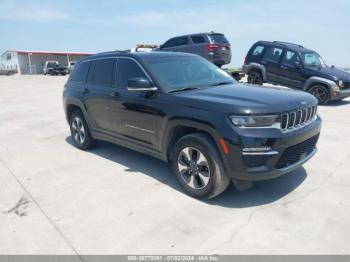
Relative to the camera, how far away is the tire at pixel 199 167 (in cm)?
Answer: 357

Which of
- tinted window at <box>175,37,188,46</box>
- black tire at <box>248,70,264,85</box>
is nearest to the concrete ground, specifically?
black tire at <box>248,70,264,85</box>

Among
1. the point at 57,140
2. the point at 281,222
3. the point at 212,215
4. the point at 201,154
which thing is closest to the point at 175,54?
the point at 201,154

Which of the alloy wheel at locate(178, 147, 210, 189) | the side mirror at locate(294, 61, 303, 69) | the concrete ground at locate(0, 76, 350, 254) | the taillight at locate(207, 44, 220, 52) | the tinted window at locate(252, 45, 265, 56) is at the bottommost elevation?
the concrete ground at locate(0, 76, 350, 254)

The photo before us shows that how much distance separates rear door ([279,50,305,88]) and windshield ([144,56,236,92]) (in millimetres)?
6792

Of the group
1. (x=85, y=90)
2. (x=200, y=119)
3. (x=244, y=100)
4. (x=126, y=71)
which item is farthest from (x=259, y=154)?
(x=85, y=90)

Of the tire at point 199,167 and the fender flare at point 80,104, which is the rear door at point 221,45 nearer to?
the fender flare at point 80,104

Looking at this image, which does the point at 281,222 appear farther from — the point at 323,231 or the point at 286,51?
the point at 286,51

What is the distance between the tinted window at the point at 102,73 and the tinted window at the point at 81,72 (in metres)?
0.24

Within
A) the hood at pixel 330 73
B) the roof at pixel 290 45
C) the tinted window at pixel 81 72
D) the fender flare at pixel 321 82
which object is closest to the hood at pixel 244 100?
the tinted window at pixel 81 72

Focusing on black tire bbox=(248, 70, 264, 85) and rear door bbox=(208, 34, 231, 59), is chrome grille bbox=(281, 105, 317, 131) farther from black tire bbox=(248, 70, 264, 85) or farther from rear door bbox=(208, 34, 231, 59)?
rear door bbox=(208, 34, 231, 59)

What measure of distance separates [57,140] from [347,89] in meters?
9.26

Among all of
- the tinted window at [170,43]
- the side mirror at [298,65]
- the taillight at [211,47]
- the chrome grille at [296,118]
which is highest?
the tinted window at [170,43]

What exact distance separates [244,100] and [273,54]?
351 inches

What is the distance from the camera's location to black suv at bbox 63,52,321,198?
3.36 metres
